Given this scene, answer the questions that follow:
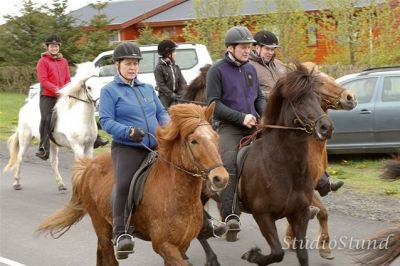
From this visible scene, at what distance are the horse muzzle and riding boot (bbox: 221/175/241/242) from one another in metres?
1.97

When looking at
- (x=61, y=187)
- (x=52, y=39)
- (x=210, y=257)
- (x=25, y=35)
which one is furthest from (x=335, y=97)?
(x=25, y=35)

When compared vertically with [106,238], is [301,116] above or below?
above

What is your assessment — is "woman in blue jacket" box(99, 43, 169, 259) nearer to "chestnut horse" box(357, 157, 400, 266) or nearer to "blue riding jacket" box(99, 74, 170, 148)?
"blue riding jacket" box(99, 74, 170, 148)

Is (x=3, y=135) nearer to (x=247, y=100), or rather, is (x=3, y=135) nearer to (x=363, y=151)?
(x=363, y=151)

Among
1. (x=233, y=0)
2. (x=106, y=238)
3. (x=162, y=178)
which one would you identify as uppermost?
(x=233, y=0)

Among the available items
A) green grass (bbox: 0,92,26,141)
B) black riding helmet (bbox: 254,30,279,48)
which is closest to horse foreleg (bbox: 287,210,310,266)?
black riding helmet (bbox: 254,30,279,48)

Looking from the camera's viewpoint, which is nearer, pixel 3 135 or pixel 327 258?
pixel 327 258

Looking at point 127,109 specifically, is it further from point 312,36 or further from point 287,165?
point 312,36

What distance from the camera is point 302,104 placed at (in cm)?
650

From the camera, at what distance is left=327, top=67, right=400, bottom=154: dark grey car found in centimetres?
1280

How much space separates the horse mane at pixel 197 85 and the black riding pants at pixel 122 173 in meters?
4.29

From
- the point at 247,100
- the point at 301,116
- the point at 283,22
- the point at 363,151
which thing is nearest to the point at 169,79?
the point at 363,151

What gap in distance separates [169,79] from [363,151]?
4029 millimetres

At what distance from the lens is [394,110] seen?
12766mm
